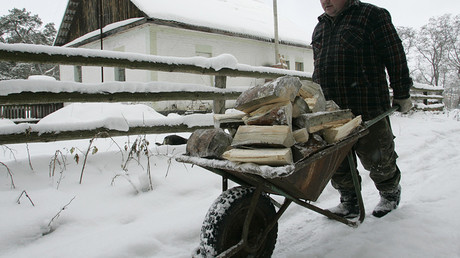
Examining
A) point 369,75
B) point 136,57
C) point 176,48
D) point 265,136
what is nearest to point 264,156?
point 265,136

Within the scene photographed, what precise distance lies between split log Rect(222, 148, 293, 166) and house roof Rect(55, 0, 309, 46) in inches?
399

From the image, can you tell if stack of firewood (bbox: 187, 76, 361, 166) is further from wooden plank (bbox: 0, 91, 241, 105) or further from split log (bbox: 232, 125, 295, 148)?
wooden plank (bbox: 0, 91, 241, 105)

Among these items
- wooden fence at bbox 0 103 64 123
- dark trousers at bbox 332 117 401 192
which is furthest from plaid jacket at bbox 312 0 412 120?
wooden fence at bbox 0 103 64 123

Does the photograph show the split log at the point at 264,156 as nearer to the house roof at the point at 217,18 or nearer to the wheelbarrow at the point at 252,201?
the wheelbarrow at the point at 252,201

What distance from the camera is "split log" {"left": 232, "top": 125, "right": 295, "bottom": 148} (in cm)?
138

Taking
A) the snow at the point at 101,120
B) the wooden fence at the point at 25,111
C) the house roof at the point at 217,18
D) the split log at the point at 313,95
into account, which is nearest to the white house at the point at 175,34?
the house roof at the point at 217,18

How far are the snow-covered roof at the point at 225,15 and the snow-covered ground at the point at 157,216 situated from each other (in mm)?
8796

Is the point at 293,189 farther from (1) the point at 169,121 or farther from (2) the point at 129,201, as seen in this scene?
(1) the point at 169,121

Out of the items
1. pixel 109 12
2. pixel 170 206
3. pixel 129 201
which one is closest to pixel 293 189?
pixel 170 206

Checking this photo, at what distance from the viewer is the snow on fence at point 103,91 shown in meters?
2.70

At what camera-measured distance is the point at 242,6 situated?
690 inches

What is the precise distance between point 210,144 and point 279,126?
0.40 m

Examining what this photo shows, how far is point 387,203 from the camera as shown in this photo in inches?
93.6

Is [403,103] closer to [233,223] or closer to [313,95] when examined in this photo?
[313,95]
